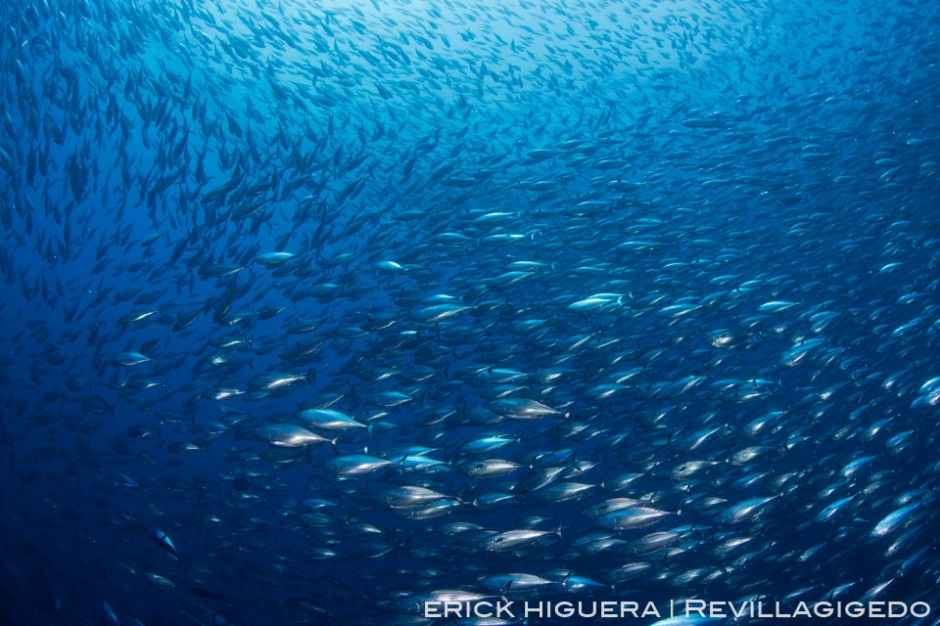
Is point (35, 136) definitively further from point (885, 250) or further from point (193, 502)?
point (885, 250)

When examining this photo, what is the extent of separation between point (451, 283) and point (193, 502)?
6233mm

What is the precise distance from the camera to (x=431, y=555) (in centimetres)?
717

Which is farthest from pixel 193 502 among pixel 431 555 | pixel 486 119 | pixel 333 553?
pixel 486 119

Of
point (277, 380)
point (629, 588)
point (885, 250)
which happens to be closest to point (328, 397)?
point (277, 380)

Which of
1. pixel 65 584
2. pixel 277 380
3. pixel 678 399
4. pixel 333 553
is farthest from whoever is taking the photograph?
pixel 65 584

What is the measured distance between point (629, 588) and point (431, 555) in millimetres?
2517

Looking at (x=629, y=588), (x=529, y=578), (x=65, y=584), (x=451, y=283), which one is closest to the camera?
(x=529, y=578)

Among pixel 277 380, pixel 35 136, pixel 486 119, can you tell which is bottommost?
pixel 277 380

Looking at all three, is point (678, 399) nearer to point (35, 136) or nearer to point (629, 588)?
point (629, 588)

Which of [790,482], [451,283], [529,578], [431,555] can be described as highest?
[451,283]

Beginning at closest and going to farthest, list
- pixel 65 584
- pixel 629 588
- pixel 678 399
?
pixel 629 588 < pixel 678 399 < pixel 65 584

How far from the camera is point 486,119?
34969mm

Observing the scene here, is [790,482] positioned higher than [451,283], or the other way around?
[451,283]

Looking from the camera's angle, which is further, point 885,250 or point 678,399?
point 885,250
